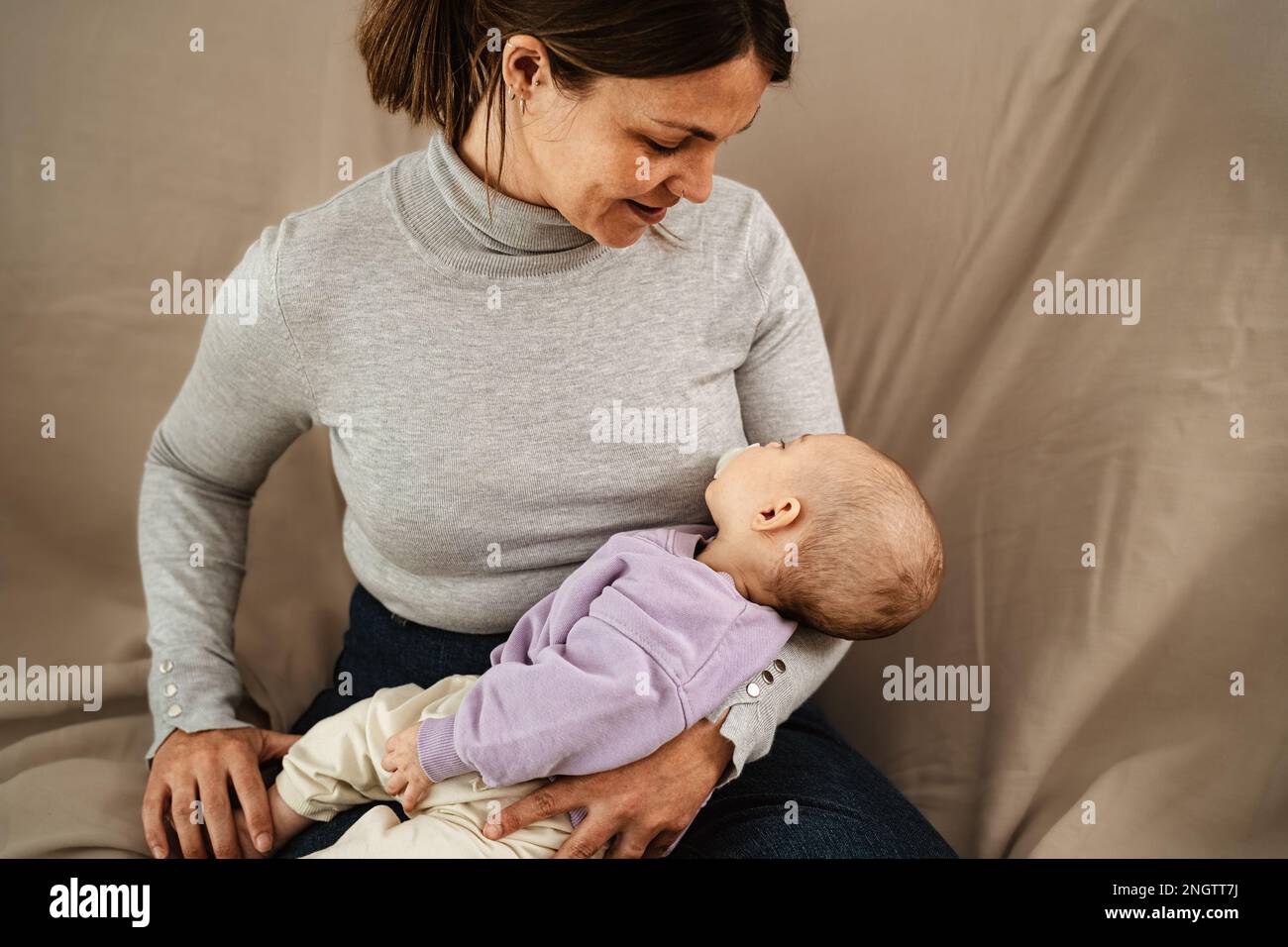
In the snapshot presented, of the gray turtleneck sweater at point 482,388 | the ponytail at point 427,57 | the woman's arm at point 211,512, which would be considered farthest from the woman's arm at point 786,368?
the woman's arm at point 211,512

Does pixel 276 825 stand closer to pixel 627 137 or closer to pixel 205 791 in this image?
pixel 205 791

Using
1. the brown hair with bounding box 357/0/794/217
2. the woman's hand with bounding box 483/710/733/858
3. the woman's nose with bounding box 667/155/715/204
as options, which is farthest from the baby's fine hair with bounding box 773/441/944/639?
the brown hair with bounding box 357/0/794/217

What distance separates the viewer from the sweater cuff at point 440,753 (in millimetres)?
1024

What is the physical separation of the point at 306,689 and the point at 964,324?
1.07 metres

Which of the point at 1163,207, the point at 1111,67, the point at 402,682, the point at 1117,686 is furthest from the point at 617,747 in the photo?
the point at 1111,67

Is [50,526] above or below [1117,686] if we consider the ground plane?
above

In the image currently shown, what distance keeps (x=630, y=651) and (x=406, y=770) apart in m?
0.24

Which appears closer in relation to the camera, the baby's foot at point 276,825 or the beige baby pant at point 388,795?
the beige baby pant at point 388,795

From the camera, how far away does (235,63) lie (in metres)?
1.60

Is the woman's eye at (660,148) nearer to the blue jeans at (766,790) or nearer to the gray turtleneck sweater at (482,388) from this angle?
the gray turtleneck sweater at (482,388)

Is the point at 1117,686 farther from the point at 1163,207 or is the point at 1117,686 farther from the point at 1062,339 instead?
the point at 1163,207

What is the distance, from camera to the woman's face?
100 cm

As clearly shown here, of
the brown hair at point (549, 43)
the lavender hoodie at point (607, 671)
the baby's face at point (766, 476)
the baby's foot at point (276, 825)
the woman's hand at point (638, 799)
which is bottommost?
the baby's foot at point (276, 825)

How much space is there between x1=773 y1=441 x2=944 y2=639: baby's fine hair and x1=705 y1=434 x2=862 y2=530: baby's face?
0.02 meters
